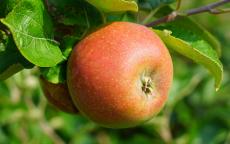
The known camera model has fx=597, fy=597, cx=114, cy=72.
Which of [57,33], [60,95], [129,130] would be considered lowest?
[129,130]

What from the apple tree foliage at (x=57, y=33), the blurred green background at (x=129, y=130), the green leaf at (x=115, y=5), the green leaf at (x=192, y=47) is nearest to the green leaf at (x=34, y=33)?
the apple tree foliage at (x=57, y=33)

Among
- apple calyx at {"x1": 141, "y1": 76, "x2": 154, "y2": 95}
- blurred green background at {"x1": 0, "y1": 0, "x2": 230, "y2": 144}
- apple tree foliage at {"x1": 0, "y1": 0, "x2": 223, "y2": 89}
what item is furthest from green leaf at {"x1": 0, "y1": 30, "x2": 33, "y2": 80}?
blurred green background at {"x1": 0, "y1": 0, "x2": 230, "y2": 144}

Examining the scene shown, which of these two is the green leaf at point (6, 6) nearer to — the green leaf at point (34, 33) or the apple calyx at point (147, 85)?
the green leaf at point (34, 33)

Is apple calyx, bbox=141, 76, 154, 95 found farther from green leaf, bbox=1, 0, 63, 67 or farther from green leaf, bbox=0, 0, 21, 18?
green leaf, bbox=0, 0, 21, 18

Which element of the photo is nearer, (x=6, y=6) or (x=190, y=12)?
(x=6, y=6)

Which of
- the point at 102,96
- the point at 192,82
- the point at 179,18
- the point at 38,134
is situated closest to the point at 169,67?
the point at 102,96

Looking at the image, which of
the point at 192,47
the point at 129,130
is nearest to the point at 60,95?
the point at 192,47

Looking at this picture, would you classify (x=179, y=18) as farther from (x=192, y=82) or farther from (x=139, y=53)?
(x=192, y=82)

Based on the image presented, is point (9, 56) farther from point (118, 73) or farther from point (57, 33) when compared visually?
point (118, 73)
